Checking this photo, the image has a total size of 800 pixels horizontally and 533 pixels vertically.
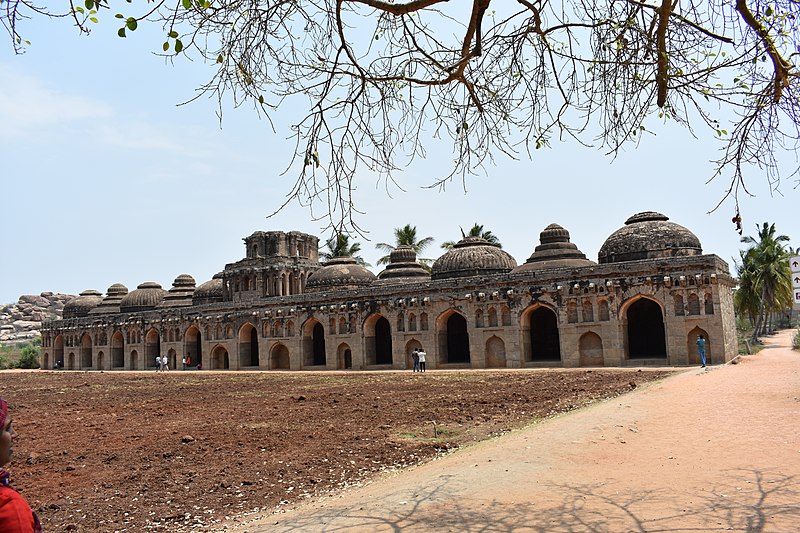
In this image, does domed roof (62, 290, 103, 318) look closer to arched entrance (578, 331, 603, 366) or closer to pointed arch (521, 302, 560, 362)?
pointed arch (521, 302, 560, 362)

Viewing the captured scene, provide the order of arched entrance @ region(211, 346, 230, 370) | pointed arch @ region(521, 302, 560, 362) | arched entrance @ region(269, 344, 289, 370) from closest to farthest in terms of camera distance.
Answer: pointed arch @ region(521, 302, 560, 362)
arched entrance @ region(269, 344, 289, 370)
arched entrance @ region(211, 346, 230, 370)

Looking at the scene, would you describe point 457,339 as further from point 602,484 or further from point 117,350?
point 117,350

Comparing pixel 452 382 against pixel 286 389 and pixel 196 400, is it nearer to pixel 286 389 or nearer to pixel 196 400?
pixel 286 389

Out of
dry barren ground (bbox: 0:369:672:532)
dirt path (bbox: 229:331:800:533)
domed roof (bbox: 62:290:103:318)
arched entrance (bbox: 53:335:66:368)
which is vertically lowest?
dry barren ground (bbox: 0:369:672:532)

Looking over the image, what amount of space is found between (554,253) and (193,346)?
1109 inches

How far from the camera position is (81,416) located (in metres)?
15.9

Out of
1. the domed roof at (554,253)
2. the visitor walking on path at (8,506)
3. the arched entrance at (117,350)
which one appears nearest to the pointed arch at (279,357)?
the domed roof at (554,253)

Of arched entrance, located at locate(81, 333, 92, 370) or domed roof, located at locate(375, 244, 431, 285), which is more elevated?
domed roof, located at locate(375, 244, 431, 285)

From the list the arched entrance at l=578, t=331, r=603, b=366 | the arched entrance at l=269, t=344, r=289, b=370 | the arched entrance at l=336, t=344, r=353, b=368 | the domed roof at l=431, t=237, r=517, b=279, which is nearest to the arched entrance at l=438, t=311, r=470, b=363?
the domed roof at l=431, t=237, r=517, b=279

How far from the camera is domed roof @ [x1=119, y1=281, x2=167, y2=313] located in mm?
53250

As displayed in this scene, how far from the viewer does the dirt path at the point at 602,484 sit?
5570 mm

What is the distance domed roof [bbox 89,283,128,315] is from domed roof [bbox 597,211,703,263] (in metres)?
45.0

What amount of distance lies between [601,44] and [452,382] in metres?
16.7

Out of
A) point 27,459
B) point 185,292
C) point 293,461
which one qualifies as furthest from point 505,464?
point 185,292
